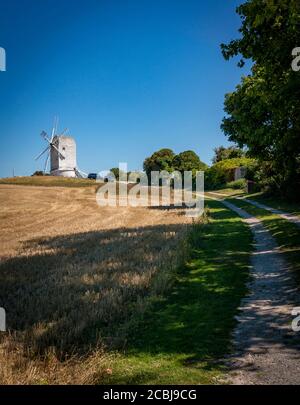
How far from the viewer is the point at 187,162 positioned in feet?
383

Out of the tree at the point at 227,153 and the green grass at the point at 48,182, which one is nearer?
the green grass at the point at 48,182

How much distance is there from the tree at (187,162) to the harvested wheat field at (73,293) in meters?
93.4

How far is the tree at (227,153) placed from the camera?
100 m

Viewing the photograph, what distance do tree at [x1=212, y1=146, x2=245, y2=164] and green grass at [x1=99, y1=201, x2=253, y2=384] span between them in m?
88.6

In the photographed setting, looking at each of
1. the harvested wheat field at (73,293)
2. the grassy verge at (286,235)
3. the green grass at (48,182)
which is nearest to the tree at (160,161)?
the green grass at (48,182)

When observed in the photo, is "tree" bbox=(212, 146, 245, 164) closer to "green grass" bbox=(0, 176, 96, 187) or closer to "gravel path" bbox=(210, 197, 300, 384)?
"green grass" bbox=(0, 176, 96, 187)

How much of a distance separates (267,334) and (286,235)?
11451mm

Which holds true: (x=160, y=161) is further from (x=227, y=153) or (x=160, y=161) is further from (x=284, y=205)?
(x=284, y=205)

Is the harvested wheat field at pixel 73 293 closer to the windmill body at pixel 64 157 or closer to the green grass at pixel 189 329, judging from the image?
the green grass at pixel 189 329

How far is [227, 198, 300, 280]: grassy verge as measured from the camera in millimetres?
14151

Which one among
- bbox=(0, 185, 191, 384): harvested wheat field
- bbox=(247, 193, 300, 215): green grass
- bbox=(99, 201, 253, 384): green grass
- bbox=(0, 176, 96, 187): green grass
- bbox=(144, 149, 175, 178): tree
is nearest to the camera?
bbox=(99, 201, 253, 384): green grass

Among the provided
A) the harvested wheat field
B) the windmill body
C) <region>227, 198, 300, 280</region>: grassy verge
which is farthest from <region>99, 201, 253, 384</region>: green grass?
the windmill body

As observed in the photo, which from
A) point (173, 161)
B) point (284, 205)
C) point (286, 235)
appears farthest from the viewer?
point (173, 161)

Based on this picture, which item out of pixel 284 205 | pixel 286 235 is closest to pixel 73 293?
A: pixel 286 235
